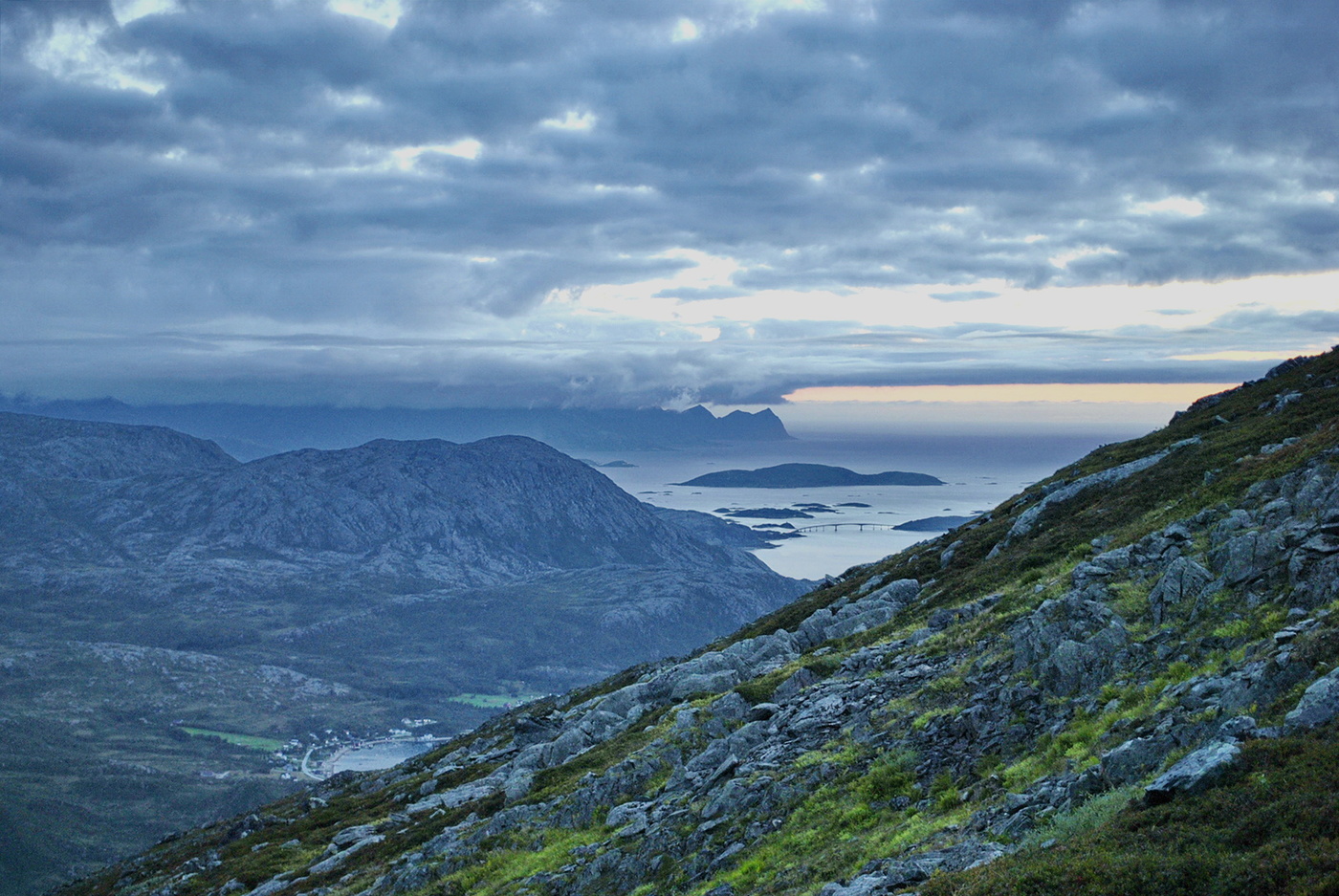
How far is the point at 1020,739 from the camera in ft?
86.2

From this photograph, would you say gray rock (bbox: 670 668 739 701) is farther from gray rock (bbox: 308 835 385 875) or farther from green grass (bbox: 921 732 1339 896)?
green grass (bbox: 921 732 1339 896)

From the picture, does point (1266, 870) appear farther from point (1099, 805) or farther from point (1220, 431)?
point (1220, 431)

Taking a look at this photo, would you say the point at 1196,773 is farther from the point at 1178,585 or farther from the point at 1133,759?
the point at 1178,585

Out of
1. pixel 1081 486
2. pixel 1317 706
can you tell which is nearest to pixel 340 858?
pixel 1317 706

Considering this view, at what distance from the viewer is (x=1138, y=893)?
15273mm

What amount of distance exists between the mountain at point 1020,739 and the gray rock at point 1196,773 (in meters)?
0.06

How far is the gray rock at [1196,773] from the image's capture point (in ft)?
56.4

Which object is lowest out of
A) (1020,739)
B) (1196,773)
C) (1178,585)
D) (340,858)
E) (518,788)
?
(340,858)

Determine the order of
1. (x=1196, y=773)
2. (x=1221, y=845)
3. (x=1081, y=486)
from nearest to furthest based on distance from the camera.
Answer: (x=1221, y=845) < (x=1196, y=773) < (x=1081, y=486)

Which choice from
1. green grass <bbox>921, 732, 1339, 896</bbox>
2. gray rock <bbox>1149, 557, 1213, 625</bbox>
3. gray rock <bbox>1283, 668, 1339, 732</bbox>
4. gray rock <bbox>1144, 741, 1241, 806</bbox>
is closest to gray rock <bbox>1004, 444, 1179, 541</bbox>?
gray rock <bbox>1149, 557, 1213, 625</bbox>

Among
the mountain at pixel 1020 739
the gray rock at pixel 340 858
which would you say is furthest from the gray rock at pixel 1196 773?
the gray rock at pixel 340 858

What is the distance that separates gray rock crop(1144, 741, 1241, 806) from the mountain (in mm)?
56

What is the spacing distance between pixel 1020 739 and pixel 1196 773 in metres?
9.16

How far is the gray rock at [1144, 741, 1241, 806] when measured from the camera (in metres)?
17.2
